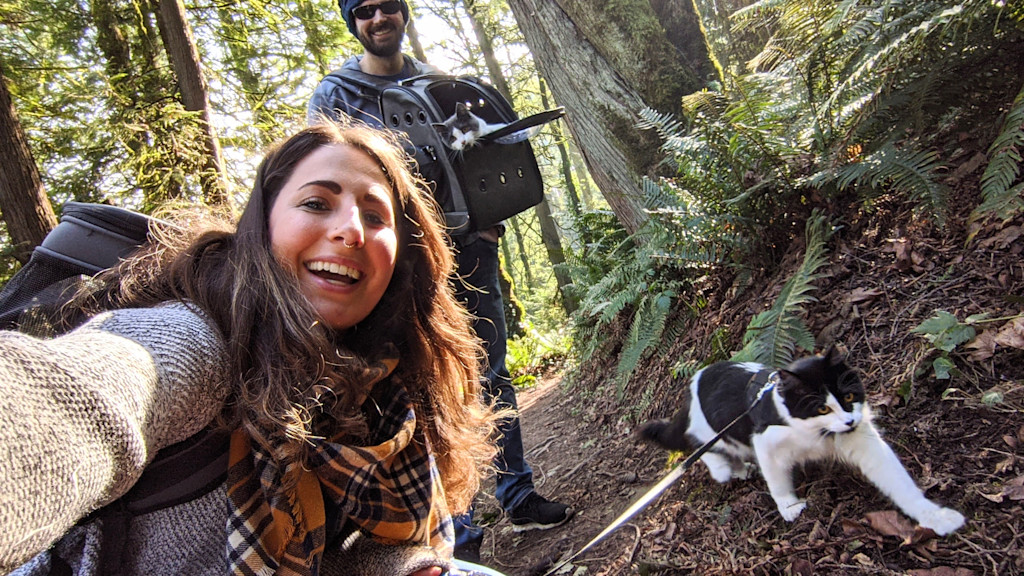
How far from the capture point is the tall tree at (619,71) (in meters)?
4.33

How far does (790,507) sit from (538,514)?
151cm

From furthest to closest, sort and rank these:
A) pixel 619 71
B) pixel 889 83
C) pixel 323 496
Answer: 1. pixel 619 71
2. pixel 889 83
3. pixel 323 496

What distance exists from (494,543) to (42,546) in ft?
9.27

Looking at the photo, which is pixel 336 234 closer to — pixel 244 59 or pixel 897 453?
pixel 897 453

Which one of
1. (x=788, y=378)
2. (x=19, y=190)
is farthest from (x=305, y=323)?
(x=19, y=190)

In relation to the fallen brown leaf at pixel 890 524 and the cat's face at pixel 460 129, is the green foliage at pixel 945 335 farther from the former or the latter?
the cat's face at pixel 460 129

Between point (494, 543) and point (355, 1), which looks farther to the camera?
point (494, 543)

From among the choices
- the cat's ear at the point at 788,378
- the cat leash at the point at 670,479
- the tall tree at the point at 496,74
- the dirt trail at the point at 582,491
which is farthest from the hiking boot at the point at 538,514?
the tall tree at the point at 496,74

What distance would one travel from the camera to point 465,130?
299 cm

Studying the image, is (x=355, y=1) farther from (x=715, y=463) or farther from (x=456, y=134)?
(x=715, y=463)

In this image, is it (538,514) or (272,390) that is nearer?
(272,390)

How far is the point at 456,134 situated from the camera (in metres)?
2.94

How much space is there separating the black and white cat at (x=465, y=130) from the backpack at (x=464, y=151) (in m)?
0.02

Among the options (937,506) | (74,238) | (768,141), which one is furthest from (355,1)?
(937,506)
